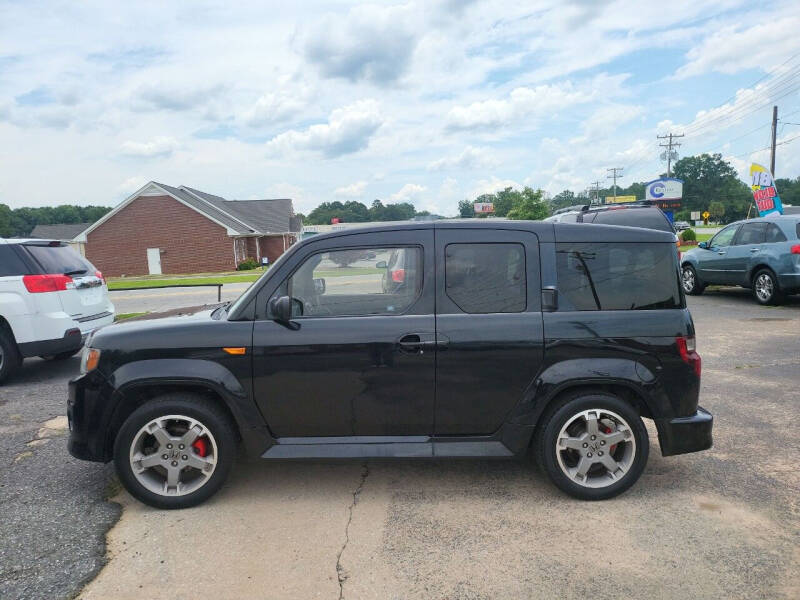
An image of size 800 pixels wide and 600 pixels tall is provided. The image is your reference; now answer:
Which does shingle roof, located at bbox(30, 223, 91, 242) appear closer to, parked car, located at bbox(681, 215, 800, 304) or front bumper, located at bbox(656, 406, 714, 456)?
parked car, located at bbox(681, 215, 800, 304)

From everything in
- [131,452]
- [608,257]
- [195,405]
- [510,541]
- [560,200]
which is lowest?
[510,541]

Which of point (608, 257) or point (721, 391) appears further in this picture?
point (721, 391)

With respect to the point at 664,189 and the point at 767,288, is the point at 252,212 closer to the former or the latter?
the point at 664,189

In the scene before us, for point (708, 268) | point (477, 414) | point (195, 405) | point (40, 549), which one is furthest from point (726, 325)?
point (40, 549)

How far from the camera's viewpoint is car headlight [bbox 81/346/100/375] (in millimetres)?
3709

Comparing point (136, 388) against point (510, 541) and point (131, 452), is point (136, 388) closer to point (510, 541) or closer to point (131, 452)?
point (131, 452)

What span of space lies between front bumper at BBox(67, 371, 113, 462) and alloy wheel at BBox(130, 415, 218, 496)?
9.9 inches

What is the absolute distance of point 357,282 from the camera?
12.8ft

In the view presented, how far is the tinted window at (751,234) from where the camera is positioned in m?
11.5

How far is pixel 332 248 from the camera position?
3826 millimetres

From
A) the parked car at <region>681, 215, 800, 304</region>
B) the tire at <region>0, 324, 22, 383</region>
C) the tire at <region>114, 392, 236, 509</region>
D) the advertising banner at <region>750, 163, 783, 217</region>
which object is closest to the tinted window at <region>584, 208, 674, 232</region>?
the parked car at <region>681, 215, 800, 304</region>

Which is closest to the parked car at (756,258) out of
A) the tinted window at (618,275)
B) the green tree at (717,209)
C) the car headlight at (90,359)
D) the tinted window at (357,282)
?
the tinted window at (618,275)

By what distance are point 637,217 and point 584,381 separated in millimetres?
6995

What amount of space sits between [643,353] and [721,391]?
2994mm
